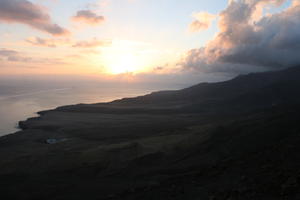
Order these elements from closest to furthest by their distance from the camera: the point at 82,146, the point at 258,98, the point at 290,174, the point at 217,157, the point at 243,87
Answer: the point at 290,174
the point at 217,157
the point at 82,146
the point at 258,98
the point at 243,87

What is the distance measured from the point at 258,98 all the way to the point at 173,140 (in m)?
103

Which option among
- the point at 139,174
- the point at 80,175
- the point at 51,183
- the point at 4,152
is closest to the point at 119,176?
the point at 139,174

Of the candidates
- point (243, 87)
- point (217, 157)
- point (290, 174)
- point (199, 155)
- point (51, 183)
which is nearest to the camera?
point (290, 174)

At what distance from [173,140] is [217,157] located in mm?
15875

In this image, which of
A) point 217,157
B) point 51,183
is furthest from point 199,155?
point 51,183

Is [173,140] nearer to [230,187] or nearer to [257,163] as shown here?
[257,163]

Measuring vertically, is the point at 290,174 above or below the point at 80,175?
above

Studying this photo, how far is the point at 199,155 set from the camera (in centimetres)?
3925

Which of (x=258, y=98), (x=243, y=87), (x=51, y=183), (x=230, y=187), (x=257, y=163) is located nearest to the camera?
(x=230, y=187)

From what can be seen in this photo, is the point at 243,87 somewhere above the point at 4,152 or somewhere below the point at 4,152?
above

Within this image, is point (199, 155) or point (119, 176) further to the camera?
point (199, 155)

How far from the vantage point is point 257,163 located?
26.8m

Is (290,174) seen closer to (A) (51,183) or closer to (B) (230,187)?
(B) (230,187)

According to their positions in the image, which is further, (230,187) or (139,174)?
(139,174)
